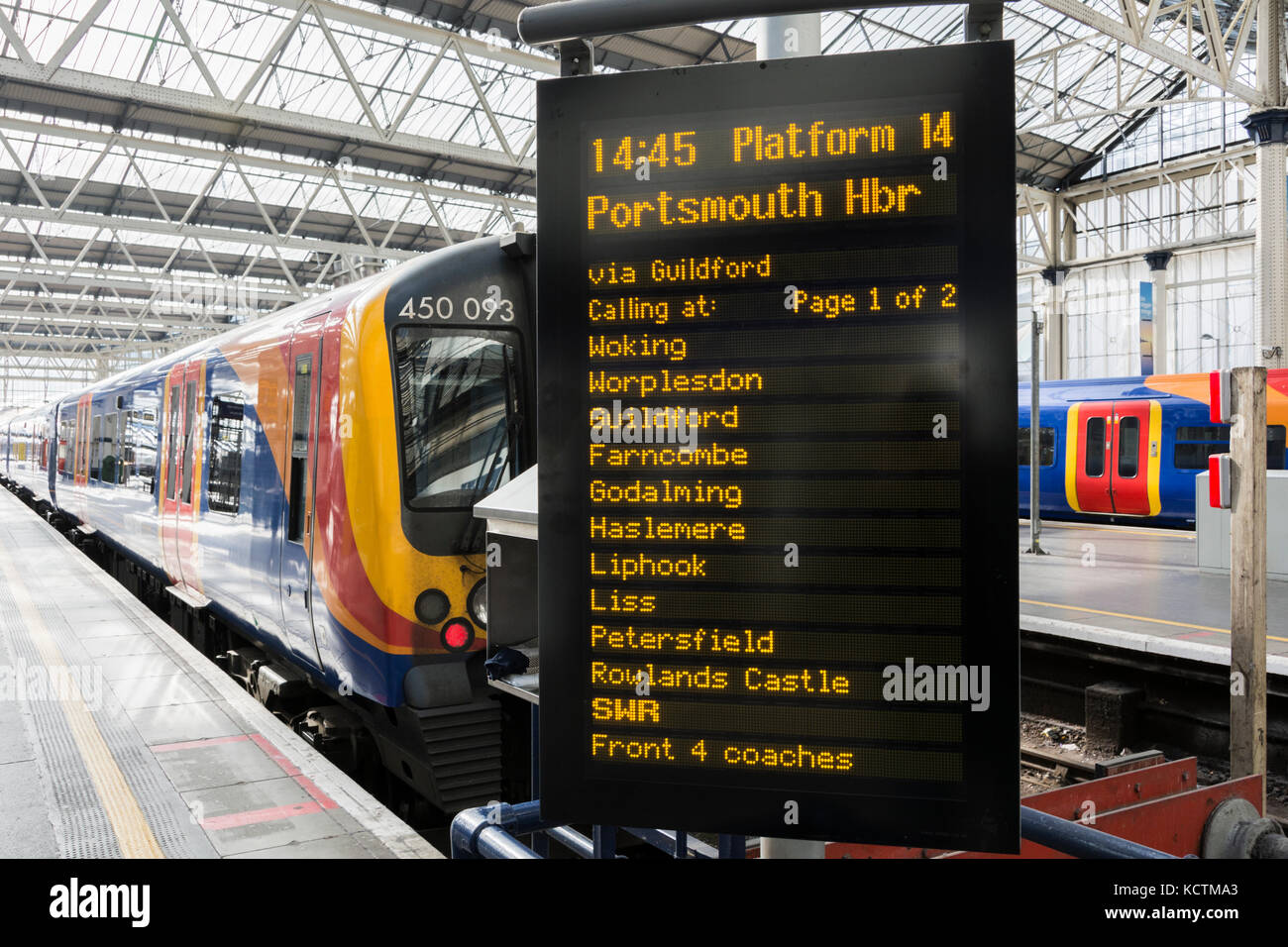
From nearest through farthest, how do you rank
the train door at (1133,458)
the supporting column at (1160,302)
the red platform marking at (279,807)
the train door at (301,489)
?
the red platform marking at (279,807) < the train door at (301,489) < the train door at (1133,458) < the supporting column at (1160,302)

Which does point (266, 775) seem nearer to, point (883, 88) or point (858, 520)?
point (858, 520)

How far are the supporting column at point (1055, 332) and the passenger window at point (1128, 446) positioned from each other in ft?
49.3

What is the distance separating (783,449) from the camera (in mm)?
2203

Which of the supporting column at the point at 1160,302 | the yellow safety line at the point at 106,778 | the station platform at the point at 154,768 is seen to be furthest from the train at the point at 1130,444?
the yellow safety line at the point at 106,778

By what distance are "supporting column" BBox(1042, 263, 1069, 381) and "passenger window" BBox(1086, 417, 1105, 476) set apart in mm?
14673

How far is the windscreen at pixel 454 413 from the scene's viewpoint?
5.24 m

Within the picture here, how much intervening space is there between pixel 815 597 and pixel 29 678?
6184mm

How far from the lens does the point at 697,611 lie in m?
2.26

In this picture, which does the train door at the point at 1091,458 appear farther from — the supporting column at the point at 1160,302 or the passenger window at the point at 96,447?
the passenger window at the point at 96,447

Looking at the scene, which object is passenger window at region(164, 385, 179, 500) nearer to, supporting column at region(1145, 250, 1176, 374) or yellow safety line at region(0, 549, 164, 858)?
yellow safety line at region(0, 549, 164, 858)

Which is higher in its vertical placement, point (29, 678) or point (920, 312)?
point (920, 312)

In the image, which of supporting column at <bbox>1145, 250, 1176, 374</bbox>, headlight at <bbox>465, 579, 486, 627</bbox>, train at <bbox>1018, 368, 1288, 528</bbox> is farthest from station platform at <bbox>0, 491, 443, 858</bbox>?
supporting column at <bbox>1145, 250, 1176, 374</bbox>
